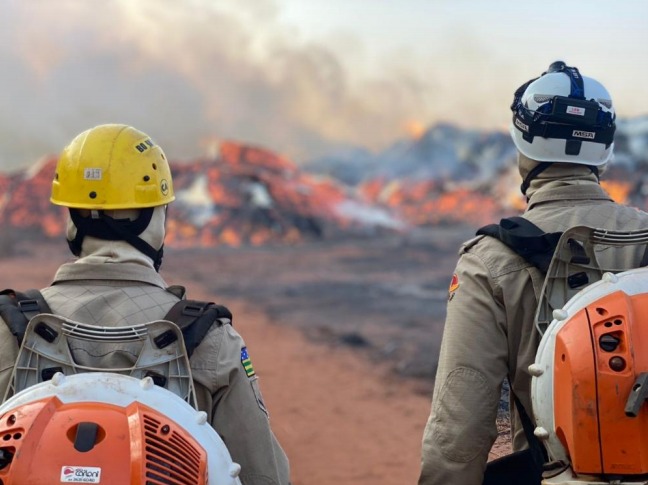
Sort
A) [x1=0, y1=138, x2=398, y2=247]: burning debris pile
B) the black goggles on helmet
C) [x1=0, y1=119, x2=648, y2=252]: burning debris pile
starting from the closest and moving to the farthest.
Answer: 1. the black goggles on helmet
2. [x1=0, y1=138, x2=398, y2=247]: burning debris pile
3. [x1=0, y1=119, x2=648, y2=252]: burning debris pile

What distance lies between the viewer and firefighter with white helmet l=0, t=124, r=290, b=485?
259cm

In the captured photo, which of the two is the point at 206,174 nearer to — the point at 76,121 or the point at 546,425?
the point at 76,121

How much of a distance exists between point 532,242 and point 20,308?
154 centimetres

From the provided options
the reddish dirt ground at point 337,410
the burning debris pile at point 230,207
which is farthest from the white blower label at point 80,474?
the burning debris pile at point 230,207

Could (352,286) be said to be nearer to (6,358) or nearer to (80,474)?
Result: (6,358)

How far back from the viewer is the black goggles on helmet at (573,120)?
3.00 metres

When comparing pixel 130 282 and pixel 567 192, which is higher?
pixel 567 192

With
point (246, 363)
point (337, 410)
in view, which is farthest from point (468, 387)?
point (337, 410)

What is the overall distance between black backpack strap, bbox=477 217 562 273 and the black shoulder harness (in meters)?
0.92

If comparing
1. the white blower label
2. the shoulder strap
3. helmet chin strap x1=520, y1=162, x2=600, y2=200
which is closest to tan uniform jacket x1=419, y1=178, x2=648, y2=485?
helmet chin strap x1=520, y1=162, x2=600, y2=200

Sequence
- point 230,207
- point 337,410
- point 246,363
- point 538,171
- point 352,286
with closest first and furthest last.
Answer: point 246,363 < point 538,171 < point 337,410 < point 352,286 < point 230,207

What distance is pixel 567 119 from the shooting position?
9.87ft

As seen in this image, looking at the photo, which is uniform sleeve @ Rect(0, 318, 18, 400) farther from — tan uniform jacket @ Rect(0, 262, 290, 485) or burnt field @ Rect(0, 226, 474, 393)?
burnt field @ Rect(0, 226, 474, 393)

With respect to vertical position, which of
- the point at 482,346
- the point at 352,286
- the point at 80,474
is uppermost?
the point at 352,286
